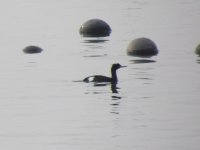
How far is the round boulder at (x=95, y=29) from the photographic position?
55.6 meters

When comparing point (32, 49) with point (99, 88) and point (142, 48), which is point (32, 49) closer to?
point (142, 48)

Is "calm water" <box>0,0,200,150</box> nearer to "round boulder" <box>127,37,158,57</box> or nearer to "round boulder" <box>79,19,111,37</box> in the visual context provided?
"round boulder" <box>127,37,158,57</box>

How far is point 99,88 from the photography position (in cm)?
3822

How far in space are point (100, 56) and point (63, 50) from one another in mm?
3520

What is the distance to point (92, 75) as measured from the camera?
40.4 m

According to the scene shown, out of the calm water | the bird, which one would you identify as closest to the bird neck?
the bird

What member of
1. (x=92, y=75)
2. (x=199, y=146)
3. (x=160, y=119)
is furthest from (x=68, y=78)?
(x=199, y=146)

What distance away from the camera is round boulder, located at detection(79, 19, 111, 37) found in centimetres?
5559

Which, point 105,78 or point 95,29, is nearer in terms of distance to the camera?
point 105,78

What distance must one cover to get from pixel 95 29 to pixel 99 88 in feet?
58.3

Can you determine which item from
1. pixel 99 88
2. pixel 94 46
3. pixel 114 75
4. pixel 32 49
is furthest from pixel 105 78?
pixel 94 46

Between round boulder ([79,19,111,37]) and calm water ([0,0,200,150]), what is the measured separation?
0.77 m

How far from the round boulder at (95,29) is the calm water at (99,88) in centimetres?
77

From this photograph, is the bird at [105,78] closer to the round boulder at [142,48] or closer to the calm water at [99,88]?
the calm water at [99,88]
